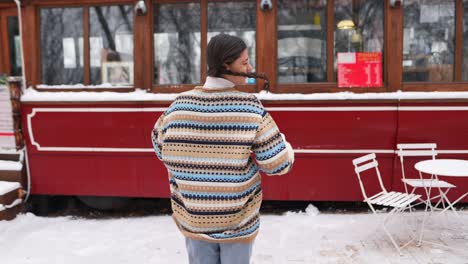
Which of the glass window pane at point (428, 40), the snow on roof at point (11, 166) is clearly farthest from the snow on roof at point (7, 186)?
the glass window pane at point (428, 40)

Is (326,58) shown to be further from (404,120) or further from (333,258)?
(333,258)

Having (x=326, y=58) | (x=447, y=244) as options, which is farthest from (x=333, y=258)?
(x=326, y=58)

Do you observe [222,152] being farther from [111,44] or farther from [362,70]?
[111,44]

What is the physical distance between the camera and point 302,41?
228 inches

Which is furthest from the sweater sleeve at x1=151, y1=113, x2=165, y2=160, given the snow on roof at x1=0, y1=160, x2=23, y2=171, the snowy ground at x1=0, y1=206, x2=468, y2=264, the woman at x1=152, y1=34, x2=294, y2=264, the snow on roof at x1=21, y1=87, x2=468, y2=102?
the snow on roof at x1=0, y1=160, x2=23, y2=171

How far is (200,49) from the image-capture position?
5961mm

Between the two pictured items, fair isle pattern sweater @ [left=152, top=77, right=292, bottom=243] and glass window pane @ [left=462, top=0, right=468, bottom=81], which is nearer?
fair isle pattern sweater @ [left=152, top=77, right=292, bottom=243]

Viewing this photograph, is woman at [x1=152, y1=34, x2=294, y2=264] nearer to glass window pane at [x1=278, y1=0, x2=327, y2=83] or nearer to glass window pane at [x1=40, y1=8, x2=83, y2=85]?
glass window pane at [x1=278, y1=0, x2=327, y2=83]

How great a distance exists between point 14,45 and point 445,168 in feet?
17.1

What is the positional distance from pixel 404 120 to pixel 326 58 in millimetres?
1088

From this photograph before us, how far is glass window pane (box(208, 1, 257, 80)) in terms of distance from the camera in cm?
587

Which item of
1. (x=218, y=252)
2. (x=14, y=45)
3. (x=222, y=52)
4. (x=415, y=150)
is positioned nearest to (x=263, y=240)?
(x=415, y=150)

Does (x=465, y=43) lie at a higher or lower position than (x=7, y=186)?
higher

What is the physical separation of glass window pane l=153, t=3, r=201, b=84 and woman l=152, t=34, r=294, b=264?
12.6 feet
